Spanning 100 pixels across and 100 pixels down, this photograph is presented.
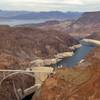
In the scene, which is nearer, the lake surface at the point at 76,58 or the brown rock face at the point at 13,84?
the brown rock face at the point at 13,84

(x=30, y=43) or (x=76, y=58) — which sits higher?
(x=30, y=43)

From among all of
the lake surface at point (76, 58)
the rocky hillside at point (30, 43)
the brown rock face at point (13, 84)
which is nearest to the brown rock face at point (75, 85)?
the brown rock face at point (13, 84)

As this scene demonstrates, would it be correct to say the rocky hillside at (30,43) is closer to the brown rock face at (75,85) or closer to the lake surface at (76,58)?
the lake surface at (76,58)

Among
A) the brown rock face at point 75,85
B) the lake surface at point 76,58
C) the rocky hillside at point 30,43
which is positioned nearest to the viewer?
the brown rock face at point 75,85

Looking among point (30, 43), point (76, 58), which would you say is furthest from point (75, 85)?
point (30, 43)

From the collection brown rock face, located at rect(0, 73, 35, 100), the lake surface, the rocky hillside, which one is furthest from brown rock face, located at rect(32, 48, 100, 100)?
the rocky hillside

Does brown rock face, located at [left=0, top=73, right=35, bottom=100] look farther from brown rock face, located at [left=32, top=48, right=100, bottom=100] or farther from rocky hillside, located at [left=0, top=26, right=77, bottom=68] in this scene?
rocky hillside, located at [left=0, top=26, right=77, bottom=68]

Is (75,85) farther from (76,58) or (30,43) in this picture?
(30,43)

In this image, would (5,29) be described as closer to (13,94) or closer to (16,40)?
(16,40)
